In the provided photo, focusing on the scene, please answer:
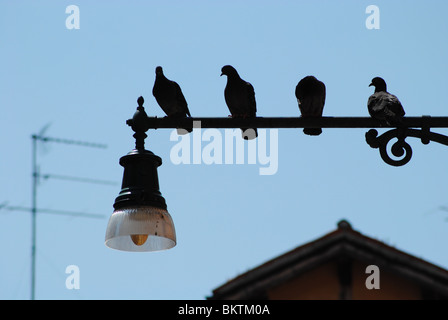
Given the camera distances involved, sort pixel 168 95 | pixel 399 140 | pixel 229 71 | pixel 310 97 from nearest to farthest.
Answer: pixel 399 140, pixel 310 97, pixel 168 95, pixel 229 71

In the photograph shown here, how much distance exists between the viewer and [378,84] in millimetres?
7008

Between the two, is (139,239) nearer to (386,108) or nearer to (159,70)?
(386,108)

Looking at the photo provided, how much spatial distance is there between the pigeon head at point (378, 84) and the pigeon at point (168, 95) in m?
1.47

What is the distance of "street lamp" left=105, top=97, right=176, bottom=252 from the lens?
5.46 metres

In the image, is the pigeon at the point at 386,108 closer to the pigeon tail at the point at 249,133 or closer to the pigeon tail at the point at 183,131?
the pigeon tail at the point at 249,133

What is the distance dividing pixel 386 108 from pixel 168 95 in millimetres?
2063

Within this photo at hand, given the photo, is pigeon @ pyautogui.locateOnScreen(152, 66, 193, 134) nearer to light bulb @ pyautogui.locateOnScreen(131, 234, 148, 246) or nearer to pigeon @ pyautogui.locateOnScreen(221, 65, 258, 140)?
pigeon @ pyautogui.locateOnScreen(221, 65, 258, 140)

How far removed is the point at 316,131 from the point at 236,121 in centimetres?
64

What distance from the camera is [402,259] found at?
10.4 meters

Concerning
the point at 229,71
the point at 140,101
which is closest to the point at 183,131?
the point at 140,101

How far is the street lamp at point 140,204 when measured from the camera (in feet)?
17.9

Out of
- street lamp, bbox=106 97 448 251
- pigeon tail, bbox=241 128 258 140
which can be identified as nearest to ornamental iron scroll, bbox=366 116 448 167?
street lamp, bbox=106 97 448 251
